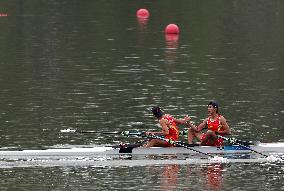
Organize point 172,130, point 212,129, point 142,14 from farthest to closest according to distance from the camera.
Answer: point 142,14
point 212,129
point 172,130

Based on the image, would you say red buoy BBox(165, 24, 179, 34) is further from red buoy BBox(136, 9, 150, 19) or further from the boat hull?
→ the boat hull

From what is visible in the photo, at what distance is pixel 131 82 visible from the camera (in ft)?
196

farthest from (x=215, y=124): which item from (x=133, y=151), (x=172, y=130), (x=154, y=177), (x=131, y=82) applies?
(x=131, y=82)

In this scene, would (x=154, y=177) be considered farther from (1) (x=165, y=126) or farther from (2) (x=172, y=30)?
(2) (x=172, y=30)

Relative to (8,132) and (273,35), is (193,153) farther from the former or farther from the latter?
(273,35)

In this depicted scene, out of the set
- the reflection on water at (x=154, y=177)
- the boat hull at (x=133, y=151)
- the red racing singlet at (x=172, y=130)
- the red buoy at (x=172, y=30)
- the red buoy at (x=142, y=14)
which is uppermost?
the red buoy at (x=142, y=14)

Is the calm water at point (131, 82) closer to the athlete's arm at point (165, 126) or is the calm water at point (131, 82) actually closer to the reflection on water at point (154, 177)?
the reflection on water at point (154, 177)

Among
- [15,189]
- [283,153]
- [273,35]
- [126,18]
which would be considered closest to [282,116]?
[283,153]

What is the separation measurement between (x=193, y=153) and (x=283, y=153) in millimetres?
3398

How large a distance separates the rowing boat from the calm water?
1.43 m

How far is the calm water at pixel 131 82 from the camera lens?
36188 millimetres

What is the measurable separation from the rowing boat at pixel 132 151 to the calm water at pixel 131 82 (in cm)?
143

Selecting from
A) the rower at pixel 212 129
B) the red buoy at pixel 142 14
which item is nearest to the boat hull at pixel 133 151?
the rower at pixel 212 129

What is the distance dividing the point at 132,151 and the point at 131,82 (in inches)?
827
